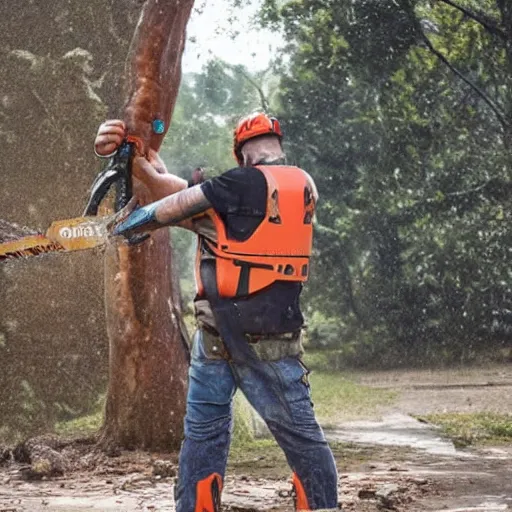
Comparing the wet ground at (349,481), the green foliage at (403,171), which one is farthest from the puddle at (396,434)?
the green foliage at (403,171)

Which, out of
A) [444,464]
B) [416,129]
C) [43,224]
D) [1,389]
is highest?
[416,129]

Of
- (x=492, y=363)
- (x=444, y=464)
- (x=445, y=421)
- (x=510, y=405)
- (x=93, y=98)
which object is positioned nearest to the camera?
(x=444, y=464)

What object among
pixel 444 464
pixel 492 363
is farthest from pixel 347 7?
pixel 444 464

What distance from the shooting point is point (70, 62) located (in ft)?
31.7

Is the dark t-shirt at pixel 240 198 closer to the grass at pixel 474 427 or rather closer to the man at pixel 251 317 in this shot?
the man at pixel 251 317

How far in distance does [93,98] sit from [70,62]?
44cm

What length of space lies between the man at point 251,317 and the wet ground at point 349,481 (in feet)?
4.23

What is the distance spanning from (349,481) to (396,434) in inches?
121

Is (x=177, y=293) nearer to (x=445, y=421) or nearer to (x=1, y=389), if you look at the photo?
(x=1, y=389)

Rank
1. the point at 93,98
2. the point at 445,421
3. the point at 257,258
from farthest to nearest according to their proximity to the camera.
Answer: the point at 445,421 → the point at 93,98 → the point at 257,258

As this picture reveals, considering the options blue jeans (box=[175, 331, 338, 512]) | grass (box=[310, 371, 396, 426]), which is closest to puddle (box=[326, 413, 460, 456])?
grass (box=[310, 371, 396, 426])

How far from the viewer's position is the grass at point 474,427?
9.65 meters

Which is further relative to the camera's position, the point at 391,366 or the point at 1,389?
the point at 391,366

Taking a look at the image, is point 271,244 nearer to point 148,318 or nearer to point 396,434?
point 148,318
